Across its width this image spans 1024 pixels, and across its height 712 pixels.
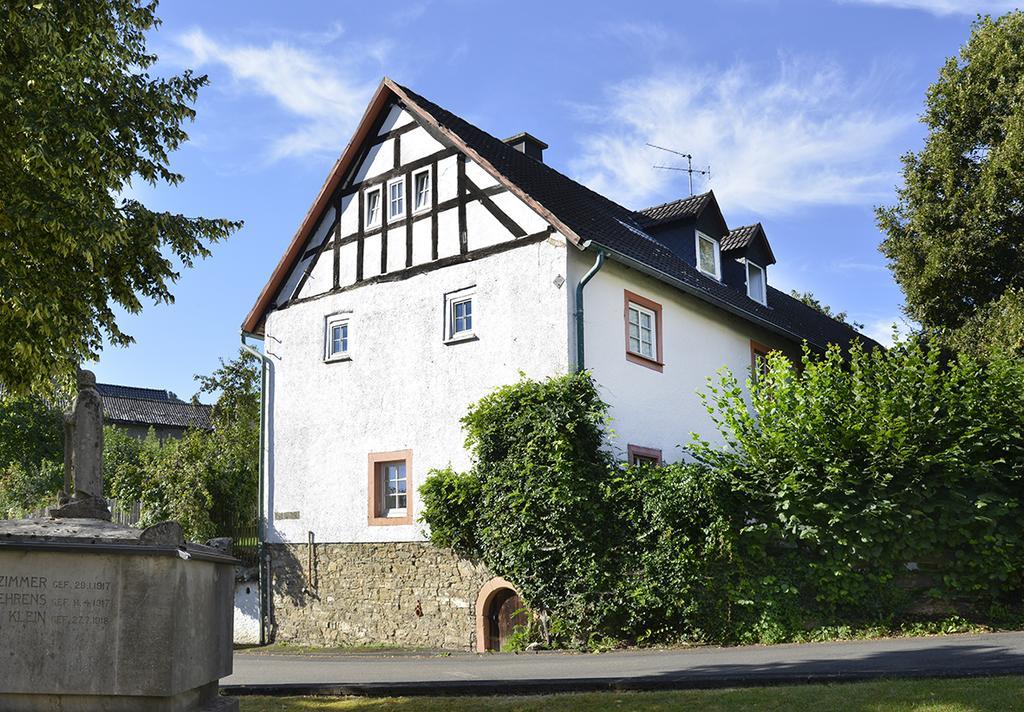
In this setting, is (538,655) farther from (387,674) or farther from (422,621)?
(422,621)

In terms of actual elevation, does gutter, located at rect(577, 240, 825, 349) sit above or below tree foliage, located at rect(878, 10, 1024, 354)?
below

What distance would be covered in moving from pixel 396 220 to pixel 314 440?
15.4 ft

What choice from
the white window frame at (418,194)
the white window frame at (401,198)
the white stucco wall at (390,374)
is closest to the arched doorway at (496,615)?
the white stucco wall at (390,374)

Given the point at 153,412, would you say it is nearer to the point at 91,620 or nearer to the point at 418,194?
the point at 418,194

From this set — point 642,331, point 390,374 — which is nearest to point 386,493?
point 390,374

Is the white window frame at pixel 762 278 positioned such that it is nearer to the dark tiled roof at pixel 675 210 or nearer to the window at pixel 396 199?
the dark tiled roof at pixel 675 210

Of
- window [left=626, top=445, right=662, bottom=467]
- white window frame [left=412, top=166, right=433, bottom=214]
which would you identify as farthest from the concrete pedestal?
white window frame [left=412, top=166, right=433, bottom=214]

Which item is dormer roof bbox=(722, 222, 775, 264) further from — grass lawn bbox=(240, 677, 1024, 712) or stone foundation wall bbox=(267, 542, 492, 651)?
grass lawn bbox=(240, 677, 1024, 712)

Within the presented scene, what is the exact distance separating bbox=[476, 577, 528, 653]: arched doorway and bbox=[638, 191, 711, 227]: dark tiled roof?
934 cm

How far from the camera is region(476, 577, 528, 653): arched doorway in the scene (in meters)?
15.5

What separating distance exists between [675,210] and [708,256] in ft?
4.43

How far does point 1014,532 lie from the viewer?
12.3 metres

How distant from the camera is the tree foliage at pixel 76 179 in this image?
995 cm

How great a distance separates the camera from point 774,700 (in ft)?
25.2
